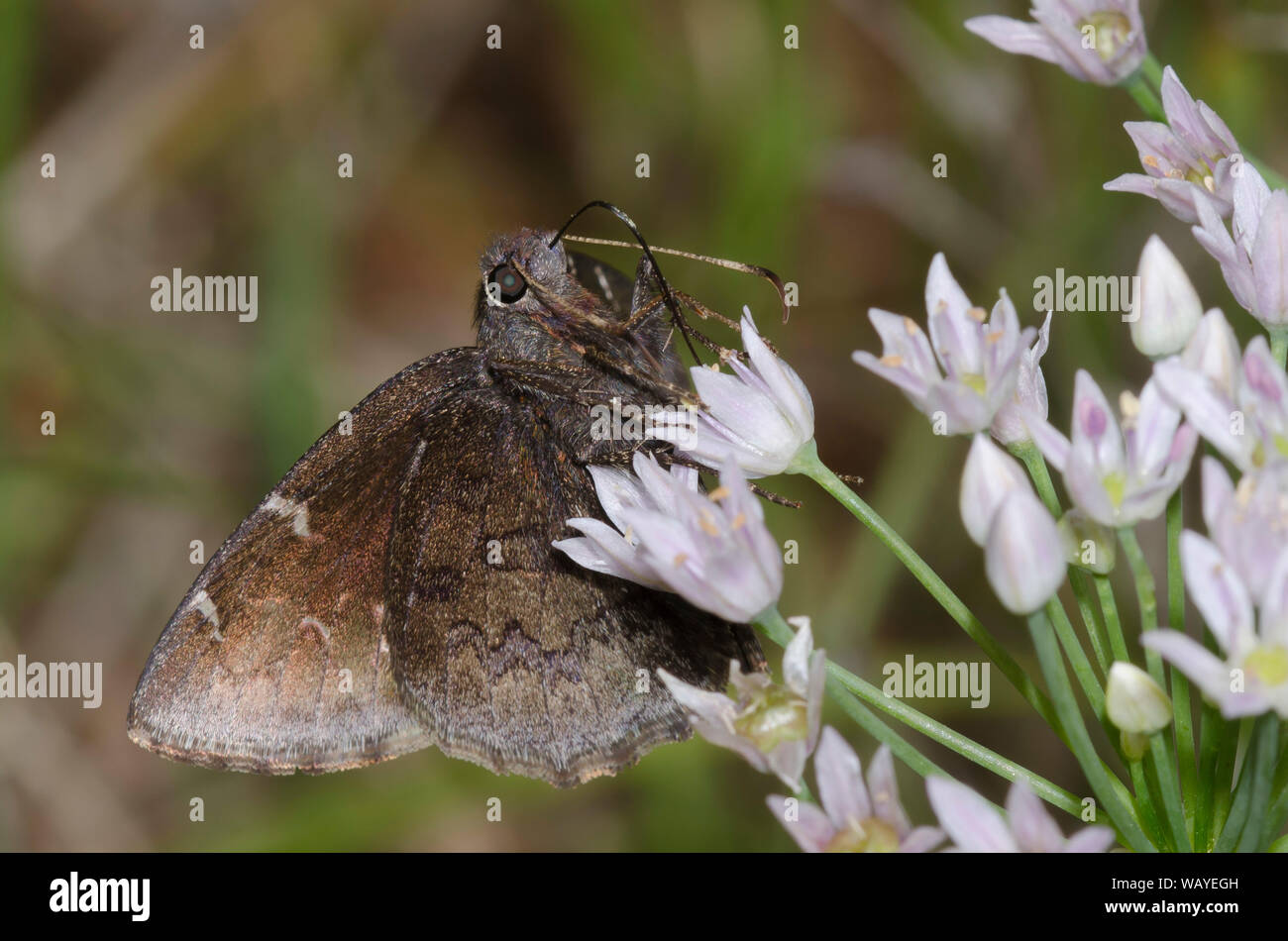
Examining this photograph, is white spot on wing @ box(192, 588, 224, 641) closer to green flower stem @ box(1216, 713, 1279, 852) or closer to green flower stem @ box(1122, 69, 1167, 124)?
green flower stem @ box(1216, 713, 1279, 852)

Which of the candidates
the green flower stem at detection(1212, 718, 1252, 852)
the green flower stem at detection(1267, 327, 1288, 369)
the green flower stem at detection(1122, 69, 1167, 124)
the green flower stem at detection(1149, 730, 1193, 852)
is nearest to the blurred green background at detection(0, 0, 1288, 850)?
the green flower stem at detection(1122, 69, 1167, 124)

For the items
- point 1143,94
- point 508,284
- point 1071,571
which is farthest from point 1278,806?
point 508,284

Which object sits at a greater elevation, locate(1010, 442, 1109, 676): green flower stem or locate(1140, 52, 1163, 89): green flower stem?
locate(1140, 52, 1163, 89): green flower stem

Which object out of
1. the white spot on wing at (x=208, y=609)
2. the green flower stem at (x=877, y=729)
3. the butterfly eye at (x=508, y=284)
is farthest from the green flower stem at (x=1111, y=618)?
the white spot on wing at (x=208, y=609)

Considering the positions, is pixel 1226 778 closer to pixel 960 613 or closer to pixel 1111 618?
pixel 1111 618
